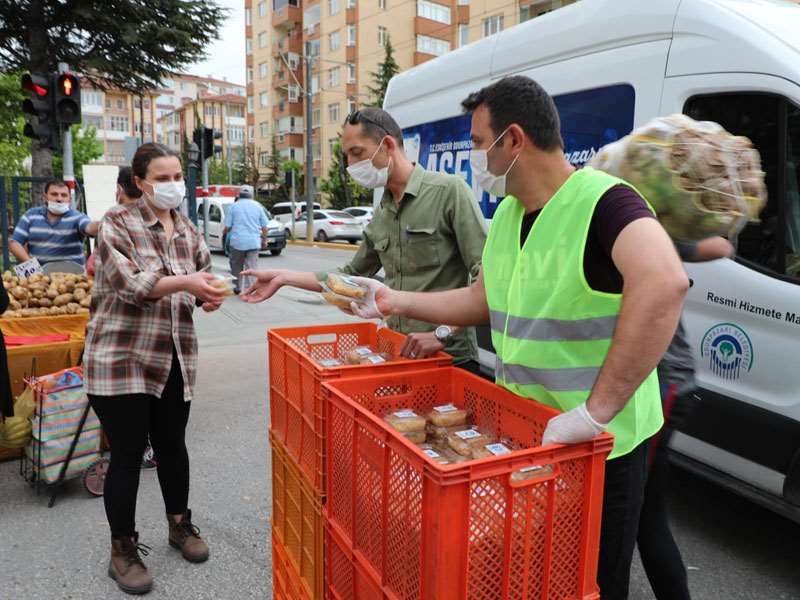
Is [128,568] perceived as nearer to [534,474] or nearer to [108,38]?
[534,474]

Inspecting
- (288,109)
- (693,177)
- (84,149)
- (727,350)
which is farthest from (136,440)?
(288,109)

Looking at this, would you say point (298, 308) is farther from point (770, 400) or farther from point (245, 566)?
point (770, 400)

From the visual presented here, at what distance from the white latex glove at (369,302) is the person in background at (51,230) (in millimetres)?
4513

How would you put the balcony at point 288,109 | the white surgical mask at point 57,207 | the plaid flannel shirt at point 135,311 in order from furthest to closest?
1. the balcony at point 288,109
2. the white surgical mask at point 57,207
3. the plaid flannel shirt at point 135,311

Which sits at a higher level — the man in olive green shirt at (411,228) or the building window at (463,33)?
the building window at (463,33)

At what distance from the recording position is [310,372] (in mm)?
2004

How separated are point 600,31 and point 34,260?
15.8 ft

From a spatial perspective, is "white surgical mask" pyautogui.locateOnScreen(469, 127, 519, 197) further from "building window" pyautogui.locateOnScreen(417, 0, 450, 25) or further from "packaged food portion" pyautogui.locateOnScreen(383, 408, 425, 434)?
"building window" pyautogui.locateOnScreen(417, 0, 450, 25)

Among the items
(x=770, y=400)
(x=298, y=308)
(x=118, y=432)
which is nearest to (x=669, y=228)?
(x=770, y=400)

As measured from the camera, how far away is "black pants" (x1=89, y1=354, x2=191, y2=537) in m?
2.93

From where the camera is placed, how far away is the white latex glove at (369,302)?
7.51 ft

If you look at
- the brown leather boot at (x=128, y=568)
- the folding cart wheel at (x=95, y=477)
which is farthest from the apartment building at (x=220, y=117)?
the brown leather boot at (x=128, y=568)

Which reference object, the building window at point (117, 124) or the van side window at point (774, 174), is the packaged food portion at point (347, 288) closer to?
the van side window at point (774, 174)

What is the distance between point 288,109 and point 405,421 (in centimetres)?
5724
